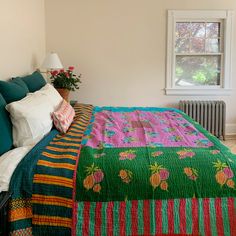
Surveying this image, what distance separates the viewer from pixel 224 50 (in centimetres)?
455

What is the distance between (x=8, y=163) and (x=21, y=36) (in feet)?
6.49

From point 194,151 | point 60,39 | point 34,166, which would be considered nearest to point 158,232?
point 194,151

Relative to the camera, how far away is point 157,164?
174cm

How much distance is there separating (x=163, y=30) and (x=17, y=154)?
3297mm

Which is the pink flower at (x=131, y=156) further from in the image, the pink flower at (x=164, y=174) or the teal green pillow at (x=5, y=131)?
the teal green pillow at (x=5, y=131)

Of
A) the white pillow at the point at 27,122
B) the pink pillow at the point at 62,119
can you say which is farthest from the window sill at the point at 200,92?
the white pillow at the point at 27,122

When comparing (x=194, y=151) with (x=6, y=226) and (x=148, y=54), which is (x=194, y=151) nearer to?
(x=6, y=226)

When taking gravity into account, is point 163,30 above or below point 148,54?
above

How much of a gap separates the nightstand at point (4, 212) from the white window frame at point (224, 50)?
11.3 ft

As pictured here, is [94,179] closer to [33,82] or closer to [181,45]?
[33,82]

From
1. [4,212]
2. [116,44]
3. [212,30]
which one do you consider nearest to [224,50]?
[212,30]

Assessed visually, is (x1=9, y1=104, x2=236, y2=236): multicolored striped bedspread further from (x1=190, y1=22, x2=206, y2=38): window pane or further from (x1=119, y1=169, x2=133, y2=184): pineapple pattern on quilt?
(x1=190, y1=22, x2=206, y2=38): window pane

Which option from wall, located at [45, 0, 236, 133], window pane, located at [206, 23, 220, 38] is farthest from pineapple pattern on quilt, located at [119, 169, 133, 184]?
window pane, located at [206, 23, 220, 38]

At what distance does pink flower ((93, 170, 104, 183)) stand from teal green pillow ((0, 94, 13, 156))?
57 centimetres
